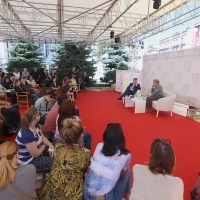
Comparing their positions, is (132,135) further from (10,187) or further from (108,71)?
(108,71)

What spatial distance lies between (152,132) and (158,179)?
3.21 meters

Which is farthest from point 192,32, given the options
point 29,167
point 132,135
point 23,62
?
point 29,167

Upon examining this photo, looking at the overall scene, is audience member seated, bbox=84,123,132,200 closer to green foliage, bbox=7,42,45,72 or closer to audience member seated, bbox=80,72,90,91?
audience member seated, bbox=80,72,90,91

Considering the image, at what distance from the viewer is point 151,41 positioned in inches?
444

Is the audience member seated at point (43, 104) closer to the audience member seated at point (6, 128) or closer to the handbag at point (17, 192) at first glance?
the audience member seated at point (6, 128)

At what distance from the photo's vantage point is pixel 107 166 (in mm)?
1437

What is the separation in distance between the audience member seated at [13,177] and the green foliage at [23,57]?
11.4 m

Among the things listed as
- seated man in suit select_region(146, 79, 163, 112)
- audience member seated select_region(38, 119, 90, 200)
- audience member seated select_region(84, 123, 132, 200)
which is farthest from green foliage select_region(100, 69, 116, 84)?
audience member seated select_region(38, 119, 90, 200)

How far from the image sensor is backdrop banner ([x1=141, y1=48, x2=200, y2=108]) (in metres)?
5.97

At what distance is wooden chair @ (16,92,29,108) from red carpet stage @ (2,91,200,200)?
208 cm

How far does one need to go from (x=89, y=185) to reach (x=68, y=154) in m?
0.30

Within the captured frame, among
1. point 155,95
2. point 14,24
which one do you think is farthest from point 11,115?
point 14,24

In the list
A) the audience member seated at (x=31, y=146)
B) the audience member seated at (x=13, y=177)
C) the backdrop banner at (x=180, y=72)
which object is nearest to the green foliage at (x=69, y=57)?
the backdrop banner at (x=180, y=72)

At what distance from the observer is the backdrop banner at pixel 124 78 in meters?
10.0
